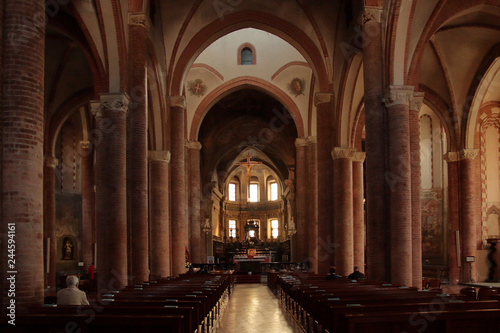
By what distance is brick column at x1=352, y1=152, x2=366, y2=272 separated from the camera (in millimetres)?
24141

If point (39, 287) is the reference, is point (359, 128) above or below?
above

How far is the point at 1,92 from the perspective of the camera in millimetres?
7719

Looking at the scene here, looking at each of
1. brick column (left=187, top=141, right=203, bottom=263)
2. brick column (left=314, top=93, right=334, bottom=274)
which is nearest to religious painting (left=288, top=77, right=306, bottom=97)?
brick column (left=187, top=141, right=203, bottom=263)

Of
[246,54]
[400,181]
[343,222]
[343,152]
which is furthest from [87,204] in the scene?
[400,181]

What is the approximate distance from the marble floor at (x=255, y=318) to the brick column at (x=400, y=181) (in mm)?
3319

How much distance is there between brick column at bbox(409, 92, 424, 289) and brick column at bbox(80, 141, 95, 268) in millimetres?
14926

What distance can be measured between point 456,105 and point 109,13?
15.6 m

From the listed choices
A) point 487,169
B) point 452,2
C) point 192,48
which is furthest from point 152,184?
point 487,169

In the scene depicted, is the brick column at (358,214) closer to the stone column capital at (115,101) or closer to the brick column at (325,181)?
the brick column at (325,181)

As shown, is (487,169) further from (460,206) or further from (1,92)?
(1,92)

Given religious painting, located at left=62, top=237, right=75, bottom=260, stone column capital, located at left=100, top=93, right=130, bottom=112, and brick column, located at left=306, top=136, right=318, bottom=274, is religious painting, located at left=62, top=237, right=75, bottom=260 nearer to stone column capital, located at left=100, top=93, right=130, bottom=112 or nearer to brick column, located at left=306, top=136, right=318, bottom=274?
brick column, located at left=306, top=136, right=318, bottom=274

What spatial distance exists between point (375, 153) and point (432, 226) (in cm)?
1439

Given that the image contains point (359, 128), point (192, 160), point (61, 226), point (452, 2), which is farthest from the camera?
point (192, 160)

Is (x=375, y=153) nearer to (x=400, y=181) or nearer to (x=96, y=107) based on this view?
(x=400, y=181)
